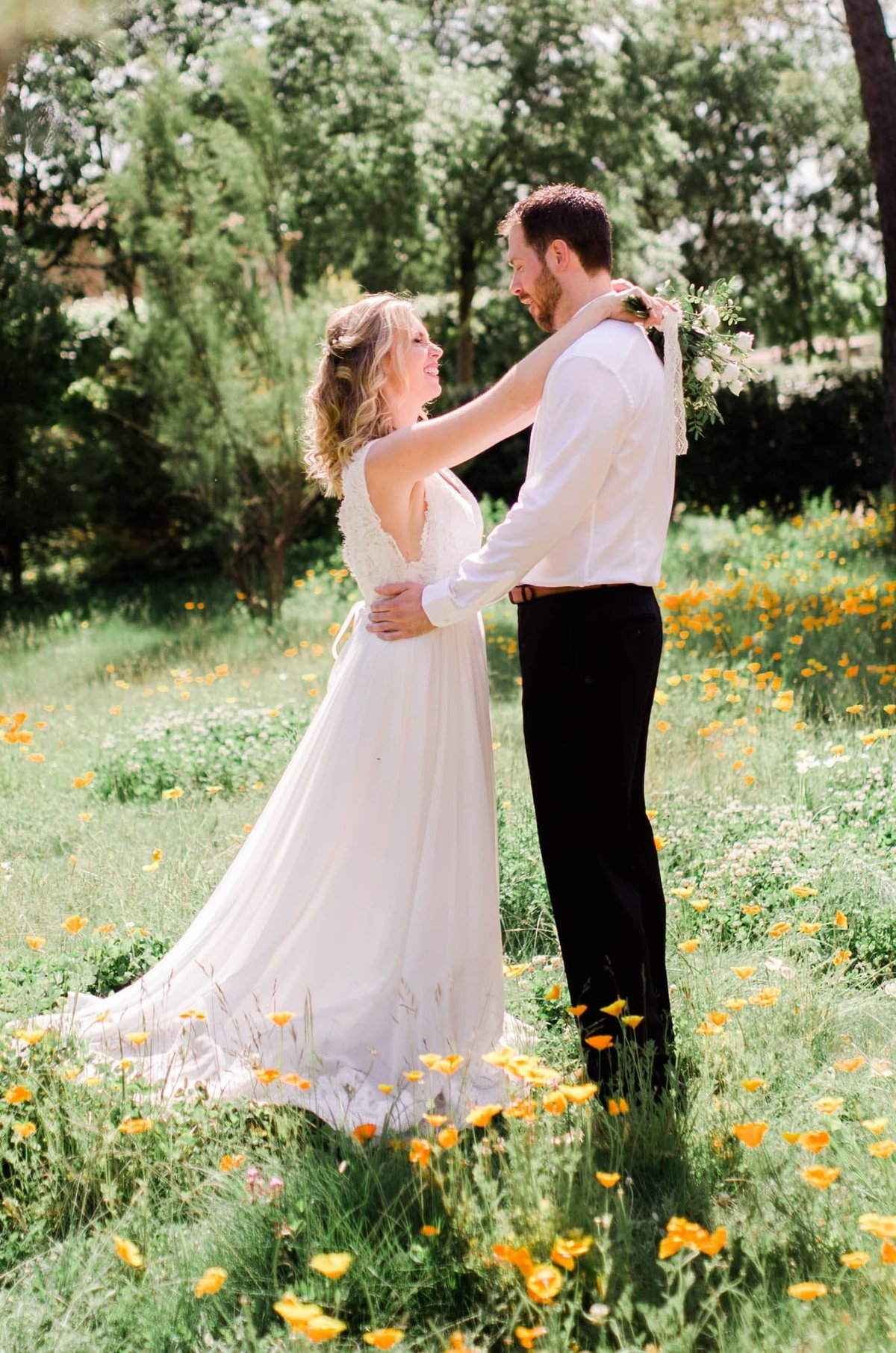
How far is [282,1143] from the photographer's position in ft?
9.08

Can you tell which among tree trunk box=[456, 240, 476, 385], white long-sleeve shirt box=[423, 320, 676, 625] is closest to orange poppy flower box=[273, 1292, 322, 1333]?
white long-sleeve shirt box=[423, 320, 676, 625]

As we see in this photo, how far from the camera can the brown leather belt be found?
9.04 ft

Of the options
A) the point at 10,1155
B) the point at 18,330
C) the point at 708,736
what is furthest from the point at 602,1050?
the point at 18,330

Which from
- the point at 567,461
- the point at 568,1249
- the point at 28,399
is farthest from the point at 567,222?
the point at 28,399

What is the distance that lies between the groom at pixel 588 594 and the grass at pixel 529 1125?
0.31m

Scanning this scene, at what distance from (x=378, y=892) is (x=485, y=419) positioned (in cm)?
129

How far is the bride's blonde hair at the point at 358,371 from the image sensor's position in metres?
3.09

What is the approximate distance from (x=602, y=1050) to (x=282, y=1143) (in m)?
0.80

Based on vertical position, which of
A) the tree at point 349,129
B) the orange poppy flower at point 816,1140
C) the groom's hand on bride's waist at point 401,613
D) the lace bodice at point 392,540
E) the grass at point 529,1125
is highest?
the tree at point 349,129

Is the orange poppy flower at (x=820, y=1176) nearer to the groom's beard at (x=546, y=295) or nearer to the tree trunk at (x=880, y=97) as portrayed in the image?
the groom's beard at (x=546, y=295)

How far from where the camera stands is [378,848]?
10.5 ft

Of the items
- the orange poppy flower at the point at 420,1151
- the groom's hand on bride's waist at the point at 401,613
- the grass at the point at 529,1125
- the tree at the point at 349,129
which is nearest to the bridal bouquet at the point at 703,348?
the groom's hand on bride's waist at the point at 401,613

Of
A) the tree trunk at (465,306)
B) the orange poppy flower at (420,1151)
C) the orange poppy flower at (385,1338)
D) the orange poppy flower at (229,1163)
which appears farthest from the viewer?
the tree trunk at (465,306)

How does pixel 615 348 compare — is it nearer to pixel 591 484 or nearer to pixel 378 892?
pixel 591 484
